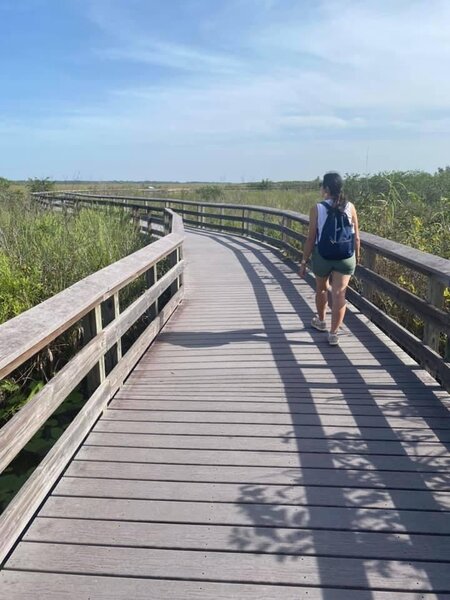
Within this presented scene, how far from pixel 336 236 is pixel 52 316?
295 cm

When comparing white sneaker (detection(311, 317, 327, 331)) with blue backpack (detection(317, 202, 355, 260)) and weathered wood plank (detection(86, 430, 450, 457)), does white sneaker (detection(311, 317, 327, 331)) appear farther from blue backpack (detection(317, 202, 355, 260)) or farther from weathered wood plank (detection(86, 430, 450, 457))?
weathered wood plank (detection(86, 430, 450, 457))

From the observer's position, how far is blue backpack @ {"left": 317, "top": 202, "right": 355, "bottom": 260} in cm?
476

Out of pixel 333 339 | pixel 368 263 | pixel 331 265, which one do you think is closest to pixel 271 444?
pixel 333 339

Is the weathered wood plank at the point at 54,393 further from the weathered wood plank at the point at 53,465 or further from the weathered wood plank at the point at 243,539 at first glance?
the weathered wood plank at the point at 243,539

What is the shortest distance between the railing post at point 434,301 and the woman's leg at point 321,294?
4.31ft

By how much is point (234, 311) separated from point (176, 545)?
4557 millimetres

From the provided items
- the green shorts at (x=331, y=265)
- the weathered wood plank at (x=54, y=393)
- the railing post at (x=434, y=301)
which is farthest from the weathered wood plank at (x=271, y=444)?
the green shorts at (x=331, y=265)

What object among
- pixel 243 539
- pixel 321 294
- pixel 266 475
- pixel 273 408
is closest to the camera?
pixel 243 539

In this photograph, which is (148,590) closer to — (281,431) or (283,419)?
(281,431)

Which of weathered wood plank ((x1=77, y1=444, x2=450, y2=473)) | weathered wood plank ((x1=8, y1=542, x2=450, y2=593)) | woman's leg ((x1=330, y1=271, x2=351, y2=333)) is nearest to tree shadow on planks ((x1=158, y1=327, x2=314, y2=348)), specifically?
woman's leg ((x1=330, y1=271, x2=351, y2=333))

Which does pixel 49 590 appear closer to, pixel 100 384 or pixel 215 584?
pixel 215 584

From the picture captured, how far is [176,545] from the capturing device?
226cm

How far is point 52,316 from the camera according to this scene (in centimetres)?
259

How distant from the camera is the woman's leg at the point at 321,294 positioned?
529cm
